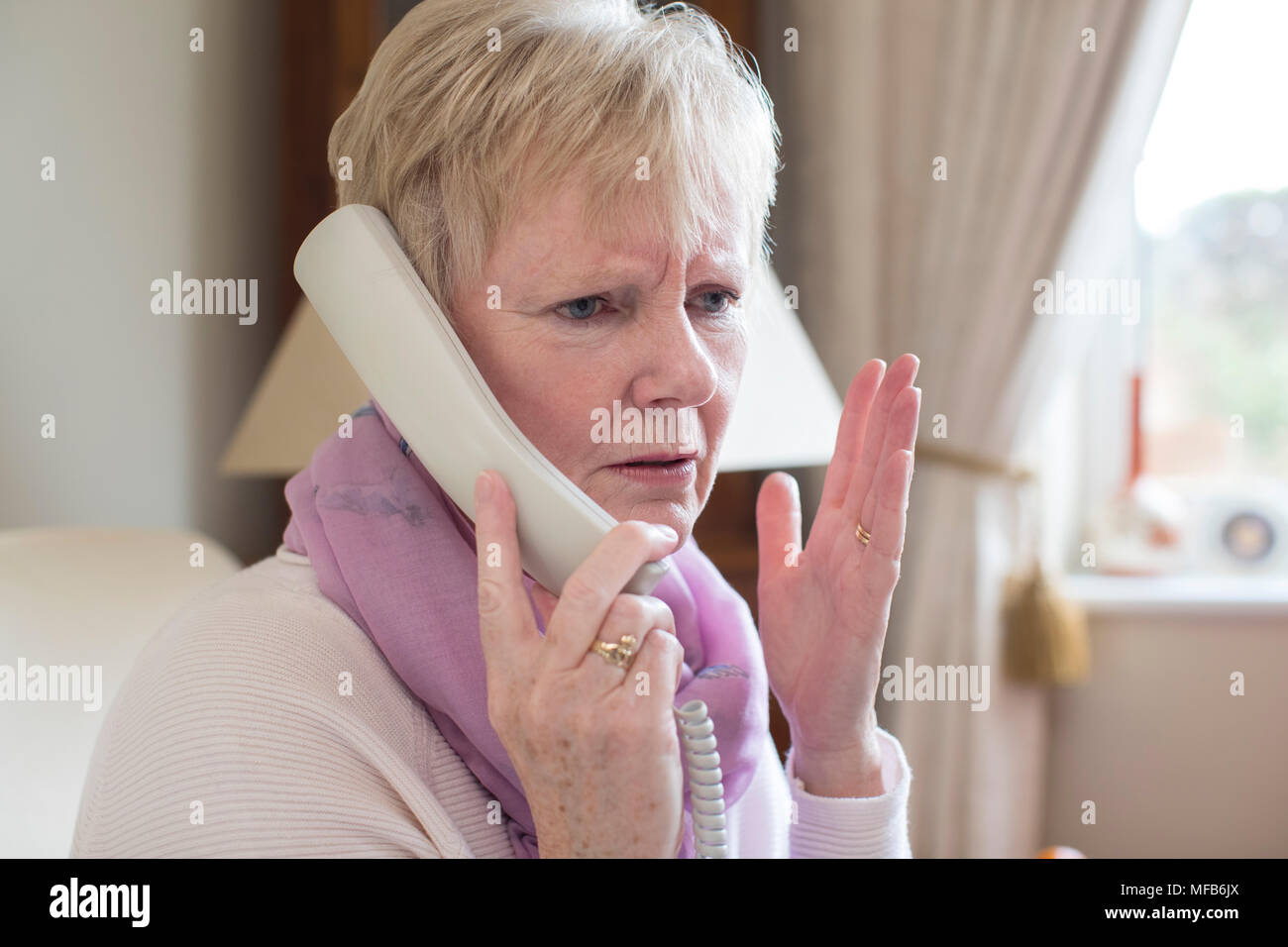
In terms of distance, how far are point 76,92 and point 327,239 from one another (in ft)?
1.87

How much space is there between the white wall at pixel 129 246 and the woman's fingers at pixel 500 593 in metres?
0.62

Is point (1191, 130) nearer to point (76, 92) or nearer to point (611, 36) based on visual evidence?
point (611, 36)

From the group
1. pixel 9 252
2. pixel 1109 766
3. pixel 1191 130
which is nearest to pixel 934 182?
pixel 1191 130

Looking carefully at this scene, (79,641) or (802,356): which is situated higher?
(802,356)

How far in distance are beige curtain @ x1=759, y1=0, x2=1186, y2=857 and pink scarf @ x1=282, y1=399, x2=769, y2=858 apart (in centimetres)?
101

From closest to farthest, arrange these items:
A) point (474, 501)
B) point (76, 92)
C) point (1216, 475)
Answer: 1. point (474, 501)
2. point (76, 92)
3. point (1216, 475)

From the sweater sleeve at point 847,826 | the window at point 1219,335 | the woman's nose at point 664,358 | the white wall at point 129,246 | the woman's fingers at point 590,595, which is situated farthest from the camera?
the window at point 1219,335

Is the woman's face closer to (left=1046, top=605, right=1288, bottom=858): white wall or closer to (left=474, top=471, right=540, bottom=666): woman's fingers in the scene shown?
(left=474, top=471, right=540, bottom=666): woman's fingers

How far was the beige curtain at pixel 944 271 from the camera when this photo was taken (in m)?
1.56

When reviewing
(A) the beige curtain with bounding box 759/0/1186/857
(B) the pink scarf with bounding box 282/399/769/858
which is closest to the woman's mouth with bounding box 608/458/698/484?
(B) the pink scarf with bounding box 282/399/769/858

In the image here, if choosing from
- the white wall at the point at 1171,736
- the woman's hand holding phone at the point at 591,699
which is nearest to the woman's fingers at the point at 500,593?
the woman's hand holding phone at the point at 591,699

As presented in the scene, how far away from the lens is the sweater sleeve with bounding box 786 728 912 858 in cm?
71

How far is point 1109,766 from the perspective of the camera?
5.11 feet

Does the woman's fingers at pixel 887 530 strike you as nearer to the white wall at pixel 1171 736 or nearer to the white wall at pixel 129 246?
the white wall at pixel 129 246
